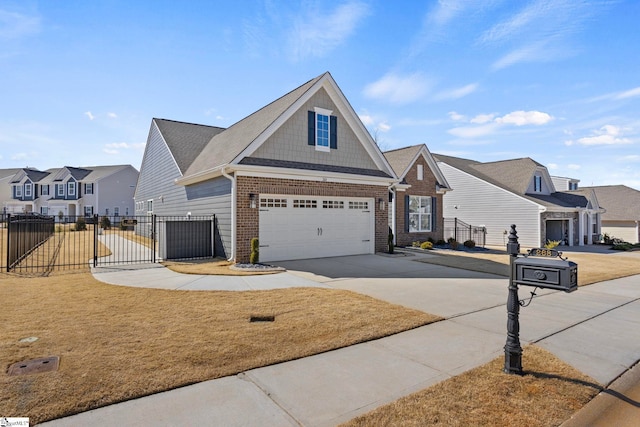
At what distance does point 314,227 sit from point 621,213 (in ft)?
117

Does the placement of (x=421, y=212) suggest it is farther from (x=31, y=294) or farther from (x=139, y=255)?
(x=31, y=294)

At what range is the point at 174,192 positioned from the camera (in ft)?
62.1

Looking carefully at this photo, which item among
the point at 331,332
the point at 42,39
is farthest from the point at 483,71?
the point at 42,39

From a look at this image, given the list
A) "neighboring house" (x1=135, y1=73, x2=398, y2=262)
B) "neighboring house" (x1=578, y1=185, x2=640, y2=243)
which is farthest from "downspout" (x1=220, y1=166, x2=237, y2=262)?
"neighboring house" (x1=578, y1=185, x2=640, y2=243)

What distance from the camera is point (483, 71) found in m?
13.0

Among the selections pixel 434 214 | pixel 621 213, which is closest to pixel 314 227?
pixel 434 214

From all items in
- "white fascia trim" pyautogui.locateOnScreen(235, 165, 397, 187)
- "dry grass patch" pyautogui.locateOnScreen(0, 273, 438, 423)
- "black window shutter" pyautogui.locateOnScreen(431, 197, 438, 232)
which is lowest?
"dry grass patch" pyautogui.locateOnScreen(0, 273, 438, 423)

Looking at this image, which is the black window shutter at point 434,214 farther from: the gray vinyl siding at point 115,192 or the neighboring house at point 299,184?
the gray vinyl siding at point 115,192

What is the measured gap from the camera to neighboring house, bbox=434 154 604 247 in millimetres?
24531

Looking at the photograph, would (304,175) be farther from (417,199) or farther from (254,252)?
(417,199)

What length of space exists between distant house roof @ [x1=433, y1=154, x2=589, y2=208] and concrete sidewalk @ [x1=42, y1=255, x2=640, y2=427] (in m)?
19.2

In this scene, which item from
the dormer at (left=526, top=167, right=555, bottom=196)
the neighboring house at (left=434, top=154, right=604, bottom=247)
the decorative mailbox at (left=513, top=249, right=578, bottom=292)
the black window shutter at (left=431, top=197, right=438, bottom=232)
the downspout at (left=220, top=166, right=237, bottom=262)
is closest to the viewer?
the decorative mailbox at (left=513, top=249, right=578, bottom=292)

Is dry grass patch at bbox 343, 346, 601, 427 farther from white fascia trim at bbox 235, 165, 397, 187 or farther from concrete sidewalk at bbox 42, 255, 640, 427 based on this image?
white fascia trim at bbox 235, 165, 397, 187

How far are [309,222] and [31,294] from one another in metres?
8.75
